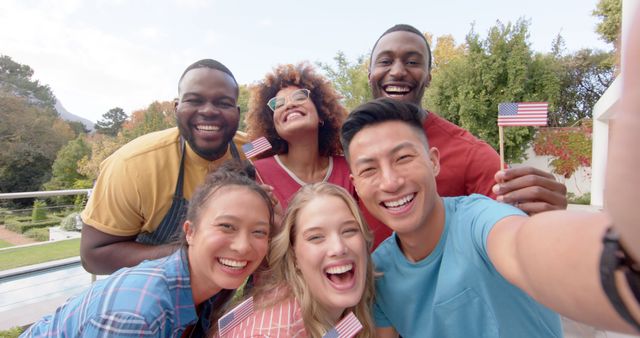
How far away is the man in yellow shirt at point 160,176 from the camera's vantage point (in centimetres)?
266

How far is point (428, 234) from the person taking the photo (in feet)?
6.42

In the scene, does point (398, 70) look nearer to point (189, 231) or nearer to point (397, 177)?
point (397, 177)

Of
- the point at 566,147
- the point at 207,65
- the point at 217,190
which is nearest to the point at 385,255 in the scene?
the point at 217,190

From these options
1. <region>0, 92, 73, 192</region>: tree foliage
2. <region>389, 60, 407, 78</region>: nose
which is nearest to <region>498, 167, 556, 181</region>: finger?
<region>389, 60, 407, 78</region>: nose

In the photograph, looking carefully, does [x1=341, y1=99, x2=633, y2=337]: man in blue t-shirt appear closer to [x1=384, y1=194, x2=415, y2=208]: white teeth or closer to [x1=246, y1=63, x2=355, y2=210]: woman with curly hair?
[x1=384, y1=194, x2=415, y2=208]: white teeth

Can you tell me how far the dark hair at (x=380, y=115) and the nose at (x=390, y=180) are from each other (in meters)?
0.34

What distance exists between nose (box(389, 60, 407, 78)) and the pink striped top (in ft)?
6.06

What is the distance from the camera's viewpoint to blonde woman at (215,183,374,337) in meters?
2.11

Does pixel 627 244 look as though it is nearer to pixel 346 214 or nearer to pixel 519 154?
pixel 346 214

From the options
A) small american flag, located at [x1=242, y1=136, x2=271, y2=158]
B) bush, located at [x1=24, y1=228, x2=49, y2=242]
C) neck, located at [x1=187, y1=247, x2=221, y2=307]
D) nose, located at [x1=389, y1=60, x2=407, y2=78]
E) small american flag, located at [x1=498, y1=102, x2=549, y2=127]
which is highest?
nose, located at [x1=389, y1=60, x2=407, y2=78]

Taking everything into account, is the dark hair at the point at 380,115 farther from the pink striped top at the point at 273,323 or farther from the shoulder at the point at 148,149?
the shoulder at the point at 148,149

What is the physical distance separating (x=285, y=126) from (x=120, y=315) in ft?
5.77

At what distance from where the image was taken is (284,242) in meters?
2.38

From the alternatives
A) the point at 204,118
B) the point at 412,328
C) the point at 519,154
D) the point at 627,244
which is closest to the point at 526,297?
the point at 412,328
